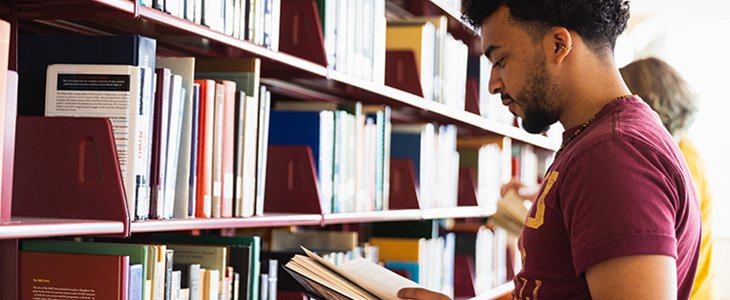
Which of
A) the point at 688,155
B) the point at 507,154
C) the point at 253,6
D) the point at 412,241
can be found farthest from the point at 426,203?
the point at 253,6

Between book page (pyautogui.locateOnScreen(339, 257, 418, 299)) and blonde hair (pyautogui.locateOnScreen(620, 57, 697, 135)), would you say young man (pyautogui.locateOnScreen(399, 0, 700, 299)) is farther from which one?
blonde hair (pyautogui.locateOnScreen(620, 57, 697, 135))

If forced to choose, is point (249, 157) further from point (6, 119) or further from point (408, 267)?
point (408, 267)

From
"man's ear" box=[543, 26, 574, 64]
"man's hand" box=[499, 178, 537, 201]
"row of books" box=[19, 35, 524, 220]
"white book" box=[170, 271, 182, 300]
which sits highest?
"man's ear" box=[543, 26, 574, 64]

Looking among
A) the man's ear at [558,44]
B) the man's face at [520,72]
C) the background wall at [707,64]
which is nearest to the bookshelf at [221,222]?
the man's face at [520,72]

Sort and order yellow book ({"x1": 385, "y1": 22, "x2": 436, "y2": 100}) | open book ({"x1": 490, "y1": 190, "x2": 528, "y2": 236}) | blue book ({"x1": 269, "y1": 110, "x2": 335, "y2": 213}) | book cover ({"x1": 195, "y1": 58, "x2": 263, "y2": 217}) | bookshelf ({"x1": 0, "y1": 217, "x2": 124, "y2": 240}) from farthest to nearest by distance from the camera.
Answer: open book ({"x1": 490, "y1": 190, "x2": 528, "y2": 236})
yellow book ({"x1": 385, "y1": 22, "x2": 436, "y2": 100})
blue book ({"x1": 269, "y1": 110, "x2": 335, "y2": 213})
book cover ({"x1": 195, "y1": 58, "x2": 263, "y2": 217})
bookshelf ({"x1": 0, "y1": 217, "x2": 124, "y2": 240})

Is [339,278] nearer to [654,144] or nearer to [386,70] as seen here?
[654,144]

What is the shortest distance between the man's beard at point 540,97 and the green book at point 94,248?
0.69 meters

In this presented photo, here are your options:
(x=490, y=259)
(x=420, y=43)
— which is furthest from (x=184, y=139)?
(x=490, y=259)

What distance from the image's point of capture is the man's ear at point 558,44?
1550 mm

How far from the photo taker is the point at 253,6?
1.99 m

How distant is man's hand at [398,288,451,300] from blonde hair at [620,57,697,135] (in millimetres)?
1580

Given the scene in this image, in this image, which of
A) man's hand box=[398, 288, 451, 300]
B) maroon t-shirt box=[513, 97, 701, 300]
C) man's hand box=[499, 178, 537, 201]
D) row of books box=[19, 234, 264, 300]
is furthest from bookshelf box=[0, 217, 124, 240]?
man's hand box=[499, 178, 537, 201]

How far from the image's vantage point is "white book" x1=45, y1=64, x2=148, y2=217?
156 centimetres

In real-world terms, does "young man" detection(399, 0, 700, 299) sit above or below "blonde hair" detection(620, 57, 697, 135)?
below
